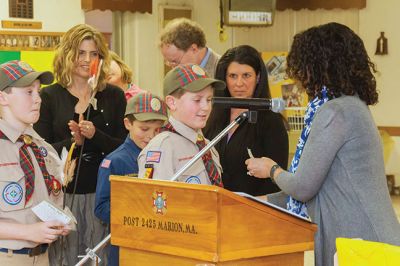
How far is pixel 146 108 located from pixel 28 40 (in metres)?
3.58

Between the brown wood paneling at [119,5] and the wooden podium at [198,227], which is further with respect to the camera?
the brown wood paneling at [119,5]

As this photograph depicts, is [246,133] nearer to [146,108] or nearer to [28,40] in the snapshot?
[146,108]

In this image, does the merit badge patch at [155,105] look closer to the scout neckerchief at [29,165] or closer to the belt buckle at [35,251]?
the scout neckerchief at [29,165]

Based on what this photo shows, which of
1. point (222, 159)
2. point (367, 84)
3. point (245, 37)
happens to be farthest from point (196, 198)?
point (245, 37)

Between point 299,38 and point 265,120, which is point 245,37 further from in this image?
point 299,38

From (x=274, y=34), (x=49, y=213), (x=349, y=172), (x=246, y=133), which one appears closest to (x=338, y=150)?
(x=349, y=172)

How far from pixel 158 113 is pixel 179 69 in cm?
63

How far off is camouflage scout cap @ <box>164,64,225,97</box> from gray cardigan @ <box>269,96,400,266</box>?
46 centimetres

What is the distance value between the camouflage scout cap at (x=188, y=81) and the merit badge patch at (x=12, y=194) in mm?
681

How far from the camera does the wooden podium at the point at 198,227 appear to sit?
2018mm

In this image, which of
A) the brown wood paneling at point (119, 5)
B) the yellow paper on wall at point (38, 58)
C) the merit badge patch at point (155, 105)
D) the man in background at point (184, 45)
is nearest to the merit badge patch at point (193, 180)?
the merit badge patch at point (155, 105)

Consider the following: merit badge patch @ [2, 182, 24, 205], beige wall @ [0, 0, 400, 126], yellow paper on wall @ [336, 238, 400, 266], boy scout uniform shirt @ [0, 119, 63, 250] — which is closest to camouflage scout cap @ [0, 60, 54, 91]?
boy scout uniform shirt @ [0, 119, 63, 250]

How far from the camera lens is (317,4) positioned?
28.9 ft

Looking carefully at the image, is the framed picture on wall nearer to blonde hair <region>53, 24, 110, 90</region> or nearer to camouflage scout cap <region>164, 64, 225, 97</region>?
blonde hair <region>53, 24, 110, 90</region>
